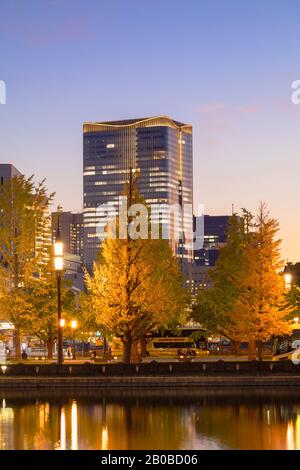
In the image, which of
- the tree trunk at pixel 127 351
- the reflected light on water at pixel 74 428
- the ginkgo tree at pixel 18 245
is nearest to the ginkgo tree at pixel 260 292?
the tree trunk at pixel 127 351

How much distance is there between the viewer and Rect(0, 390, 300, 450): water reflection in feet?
96.9

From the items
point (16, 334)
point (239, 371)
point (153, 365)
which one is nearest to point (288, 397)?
point (239, 371)

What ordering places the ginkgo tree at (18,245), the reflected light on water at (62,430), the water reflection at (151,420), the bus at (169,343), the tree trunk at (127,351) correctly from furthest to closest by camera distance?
the bus at (169,343) < the ginkgo tree at (18,245) < the tree trunk at (127,351) < the water reflection at (151,420) < the reflected light on water at (62,430)

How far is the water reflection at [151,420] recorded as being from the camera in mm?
29531

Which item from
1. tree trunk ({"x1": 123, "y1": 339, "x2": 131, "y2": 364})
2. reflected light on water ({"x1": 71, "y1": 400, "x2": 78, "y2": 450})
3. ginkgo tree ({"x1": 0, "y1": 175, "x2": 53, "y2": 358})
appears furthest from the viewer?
ginkgo tree ({"x1": 0, "y1": 175, "x2": 53, "y2": 358})

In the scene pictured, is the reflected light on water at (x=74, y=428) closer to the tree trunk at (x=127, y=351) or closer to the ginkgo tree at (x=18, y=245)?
the tree trunk at (x=127, y=351)

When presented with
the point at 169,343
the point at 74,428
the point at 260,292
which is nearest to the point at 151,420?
the point at 74,428

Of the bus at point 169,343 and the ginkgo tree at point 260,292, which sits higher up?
the ginkgo tree at point 260,292

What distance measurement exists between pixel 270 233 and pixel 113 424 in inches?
1230

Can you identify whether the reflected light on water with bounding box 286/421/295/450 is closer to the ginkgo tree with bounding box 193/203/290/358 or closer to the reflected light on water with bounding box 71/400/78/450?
the reflected light on water with bounding box 71/400/78/450

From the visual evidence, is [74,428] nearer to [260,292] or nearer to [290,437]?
[290,437]

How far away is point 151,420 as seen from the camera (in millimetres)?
35719

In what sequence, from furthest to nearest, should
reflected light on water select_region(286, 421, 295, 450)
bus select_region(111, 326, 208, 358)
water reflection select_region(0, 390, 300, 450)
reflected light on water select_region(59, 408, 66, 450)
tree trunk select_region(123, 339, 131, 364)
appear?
1. bus select_region(111, 326, 208, 358)
2. tree trunk select_region(123, 339, 131, 364)
3. water reflection select_region(0, 390, 300, 450)
4. reflected light on water select_region(59, 408, 66, 450)
5. reflected light on water select_region(286, 421, 295, 450)

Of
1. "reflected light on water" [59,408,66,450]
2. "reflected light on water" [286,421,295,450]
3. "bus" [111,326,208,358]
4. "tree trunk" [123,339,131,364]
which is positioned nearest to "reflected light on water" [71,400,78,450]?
"reflected light on water" [59,408,66,450]
